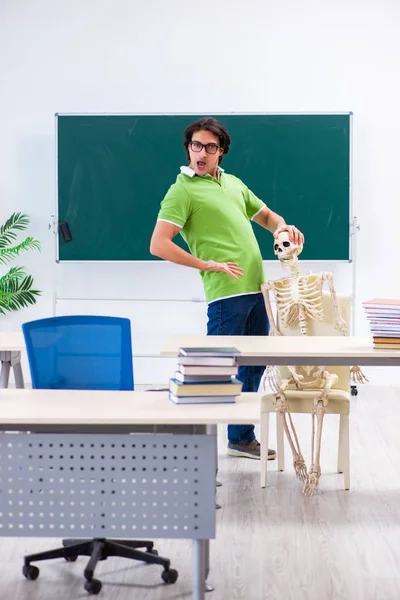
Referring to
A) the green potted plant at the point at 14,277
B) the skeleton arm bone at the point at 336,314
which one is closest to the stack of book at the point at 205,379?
the skeleton arm bone at the point at 336,314

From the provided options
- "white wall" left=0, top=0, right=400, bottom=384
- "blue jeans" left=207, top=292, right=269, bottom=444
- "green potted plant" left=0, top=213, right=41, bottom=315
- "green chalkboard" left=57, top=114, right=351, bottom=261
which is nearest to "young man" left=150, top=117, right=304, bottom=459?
"blue jeans" left=207, top=292, right=269, bottom=444

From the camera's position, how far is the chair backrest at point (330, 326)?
13.8ft

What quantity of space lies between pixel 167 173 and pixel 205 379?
4234 millimetres

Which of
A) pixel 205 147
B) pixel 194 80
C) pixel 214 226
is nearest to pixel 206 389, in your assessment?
pixel 214 226

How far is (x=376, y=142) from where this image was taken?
22.6 ft

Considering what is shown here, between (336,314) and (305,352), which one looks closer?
(305,352)

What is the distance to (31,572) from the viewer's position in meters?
3.02

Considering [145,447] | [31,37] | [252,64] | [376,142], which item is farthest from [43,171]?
[145,447]

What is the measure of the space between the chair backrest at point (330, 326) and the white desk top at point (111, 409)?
147 centimetres

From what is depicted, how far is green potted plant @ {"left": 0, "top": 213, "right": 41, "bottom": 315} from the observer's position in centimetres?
691

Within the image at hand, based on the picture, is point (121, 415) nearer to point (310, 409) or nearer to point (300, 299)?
point (310, 409)

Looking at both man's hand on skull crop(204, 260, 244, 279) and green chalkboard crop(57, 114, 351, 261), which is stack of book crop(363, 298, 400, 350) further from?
green chalkboard crop(57, 114, 351, 261)

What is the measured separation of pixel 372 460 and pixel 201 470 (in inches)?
95.6

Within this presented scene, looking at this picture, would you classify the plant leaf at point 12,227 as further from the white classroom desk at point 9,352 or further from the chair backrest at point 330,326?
the chair backrest at point 330,326
